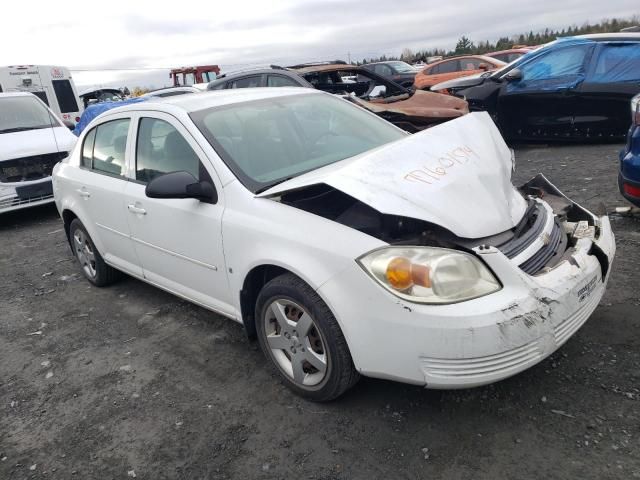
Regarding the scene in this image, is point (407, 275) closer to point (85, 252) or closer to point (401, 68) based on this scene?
point (85, 252)

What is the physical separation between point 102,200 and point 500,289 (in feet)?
10.3

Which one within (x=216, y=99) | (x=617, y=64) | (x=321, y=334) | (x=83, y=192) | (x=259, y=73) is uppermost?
(x=216, y=99)

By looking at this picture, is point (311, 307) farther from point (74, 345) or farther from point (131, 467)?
point (74, 345)

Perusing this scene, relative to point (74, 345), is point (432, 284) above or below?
above

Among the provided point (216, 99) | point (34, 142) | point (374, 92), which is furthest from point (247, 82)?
point (216, 99)

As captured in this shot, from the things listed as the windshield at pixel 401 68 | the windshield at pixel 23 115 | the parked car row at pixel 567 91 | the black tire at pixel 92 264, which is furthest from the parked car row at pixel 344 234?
the windshield at pixel 401 68

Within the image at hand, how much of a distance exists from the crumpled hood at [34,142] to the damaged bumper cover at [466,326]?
671 centimetres

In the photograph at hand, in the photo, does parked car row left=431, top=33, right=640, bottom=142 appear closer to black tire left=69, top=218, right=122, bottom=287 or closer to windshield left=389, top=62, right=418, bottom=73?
black tire left=69, top=218, right=122, bottom=287

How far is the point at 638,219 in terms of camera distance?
4.78 m

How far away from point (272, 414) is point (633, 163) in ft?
10.8

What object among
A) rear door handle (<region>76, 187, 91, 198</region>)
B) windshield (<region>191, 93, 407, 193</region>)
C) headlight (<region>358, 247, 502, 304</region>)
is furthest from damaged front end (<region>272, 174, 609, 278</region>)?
rear door handle (<region>76, 187, 91, 198</region>)

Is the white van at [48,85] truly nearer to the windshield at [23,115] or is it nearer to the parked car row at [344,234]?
the windshield at [23,115]

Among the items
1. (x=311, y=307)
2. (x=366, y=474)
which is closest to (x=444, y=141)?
(x=311, y=307)

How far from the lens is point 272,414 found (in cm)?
279
